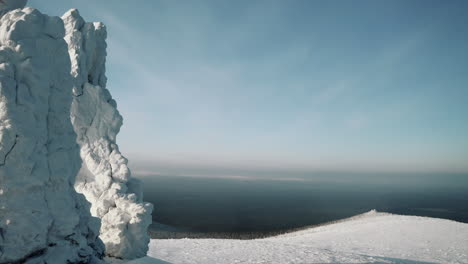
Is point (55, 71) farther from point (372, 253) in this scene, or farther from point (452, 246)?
point (452, 246)

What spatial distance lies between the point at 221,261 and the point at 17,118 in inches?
546

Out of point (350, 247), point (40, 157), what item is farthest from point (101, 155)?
point (350, 247)

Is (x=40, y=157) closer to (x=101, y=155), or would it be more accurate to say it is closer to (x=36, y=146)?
(x=36, y=146)

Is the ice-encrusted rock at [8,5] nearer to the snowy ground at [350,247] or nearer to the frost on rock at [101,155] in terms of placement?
the frost on rock at [101,155]

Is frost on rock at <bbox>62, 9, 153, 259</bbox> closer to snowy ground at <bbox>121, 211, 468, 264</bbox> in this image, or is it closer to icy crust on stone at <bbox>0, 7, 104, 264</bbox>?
snowy ground at <bbox>121, 211, 468, 264</bbox>

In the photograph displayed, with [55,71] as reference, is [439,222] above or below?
below

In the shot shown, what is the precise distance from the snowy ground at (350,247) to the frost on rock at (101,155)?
149cm

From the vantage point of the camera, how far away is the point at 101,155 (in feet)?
44.0

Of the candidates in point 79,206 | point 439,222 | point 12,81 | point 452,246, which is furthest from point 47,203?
point 439,222

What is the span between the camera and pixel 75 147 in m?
9.47

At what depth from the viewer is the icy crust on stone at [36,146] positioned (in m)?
7.25

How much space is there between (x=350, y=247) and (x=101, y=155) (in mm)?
23851

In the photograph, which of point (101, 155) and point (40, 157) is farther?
point (101, 155)

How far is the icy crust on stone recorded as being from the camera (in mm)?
7250
